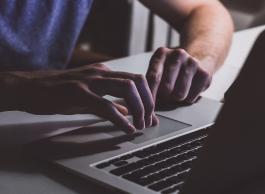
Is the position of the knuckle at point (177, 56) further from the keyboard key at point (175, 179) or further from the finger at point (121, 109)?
the keyboard key at point (175, 179)

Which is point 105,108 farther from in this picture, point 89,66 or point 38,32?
point 38,32

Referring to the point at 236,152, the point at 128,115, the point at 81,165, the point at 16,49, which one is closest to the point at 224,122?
the point at 236,152

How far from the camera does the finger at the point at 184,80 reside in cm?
62

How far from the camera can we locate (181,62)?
66cm

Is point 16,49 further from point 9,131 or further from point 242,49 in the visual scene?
point 242,49

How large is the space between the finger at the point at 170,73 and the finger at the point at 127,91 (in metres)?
0.14

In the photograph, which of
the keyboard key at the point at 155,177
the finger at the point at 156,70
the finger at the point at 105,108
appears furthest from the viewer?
the finger at the point at 156,70

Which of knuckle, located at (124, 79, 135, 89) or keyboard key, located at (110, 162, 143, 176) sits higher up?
knuckle, located at (124, 79, 135, 89)

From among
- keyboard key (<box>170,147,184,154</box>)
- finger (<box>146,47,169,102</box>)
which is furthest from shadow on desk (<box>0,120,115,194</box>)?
finger (<box>146,47,169,102</box>)

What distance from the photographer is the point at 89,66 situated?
59 cm

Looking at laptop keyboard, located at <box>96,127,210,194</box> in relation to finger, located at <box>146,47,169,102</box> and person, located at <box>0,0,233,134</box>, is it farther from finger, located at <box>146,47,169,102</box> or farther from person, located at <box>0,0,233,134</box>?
finger, located at <box>146,47,169,102</box>

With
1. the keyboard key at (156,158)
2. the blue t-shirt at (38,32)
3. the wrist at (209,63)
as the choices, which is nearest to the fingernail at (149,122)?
the keyboard key at (156,158)

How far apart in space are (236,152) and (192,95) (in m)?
0.37

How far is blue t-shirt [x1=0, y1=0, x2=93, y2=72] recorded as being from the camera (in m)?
0.94
